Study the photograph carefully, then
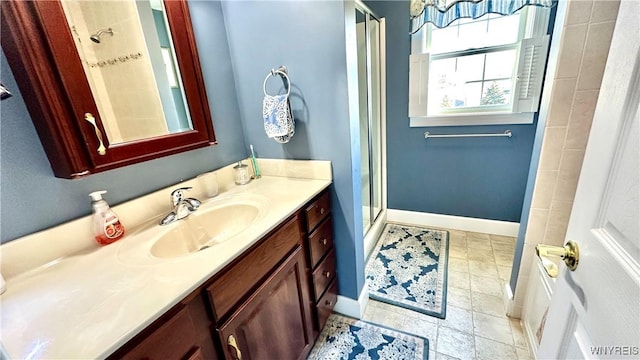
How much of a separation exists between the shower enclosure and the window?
0.97ft

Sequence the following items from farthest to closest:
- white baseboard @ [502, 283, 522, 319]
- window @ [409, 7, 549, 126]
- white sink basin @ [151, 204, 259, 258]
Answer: window @ [409, 7, 549, 126], white baseboard @ [502, 283, 522, 319], white sink basin @ [151, 204, 259, 258]

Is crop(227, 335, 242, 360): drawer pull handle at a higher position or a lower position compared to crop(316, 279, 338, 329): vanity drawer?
higher

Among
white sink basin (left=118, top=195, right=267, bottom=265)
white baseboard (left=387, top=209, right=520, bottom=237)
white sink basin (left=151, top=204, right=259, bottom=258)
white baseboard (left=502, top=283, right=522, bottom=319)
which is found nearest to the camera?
white sink basin (left=118, top=195, right=267, bottom=265)

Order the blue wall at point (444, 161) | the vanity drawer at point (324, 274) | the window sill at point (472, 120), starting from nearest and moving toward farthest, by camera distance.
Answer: the vanity drawer at point (324, 274) → the window sill at point (472, 120) → the blue wall at point (444, 161)

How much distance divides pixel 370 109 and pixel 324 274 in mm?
1430

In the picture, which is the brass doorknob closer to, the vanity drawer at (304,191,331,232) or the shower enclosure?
the vanity drawer at (304,191,331,232)

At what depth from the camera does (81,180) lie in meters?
0.90

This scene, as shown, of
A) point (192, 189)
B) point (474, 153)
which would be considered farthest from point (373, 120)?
point (192, 189)

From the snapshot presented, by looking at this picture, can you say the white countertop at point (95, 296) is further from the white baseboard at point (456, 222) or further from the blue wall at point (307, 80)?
the white baseboard at point (456, 222)

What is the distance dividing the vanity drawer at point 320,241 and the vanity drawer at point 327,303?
250mm

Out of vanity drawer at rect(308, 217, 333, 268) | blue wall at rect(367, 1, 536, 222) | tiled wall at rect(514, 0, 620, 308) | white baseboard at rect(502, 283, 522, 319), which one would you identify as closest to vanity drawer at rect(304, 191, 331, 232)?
vanity drawer at rect(308, 217, 333, 268)

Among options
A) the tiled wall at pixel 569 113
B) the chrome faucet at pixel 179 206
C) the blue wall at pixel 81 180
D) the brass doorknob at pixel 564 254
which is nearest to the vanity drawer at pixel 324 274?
the chrome faucet at pixel 179 206

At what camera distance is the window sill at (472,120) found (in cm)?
195

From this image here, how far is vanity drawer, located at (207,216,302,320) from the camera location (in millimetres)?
739
